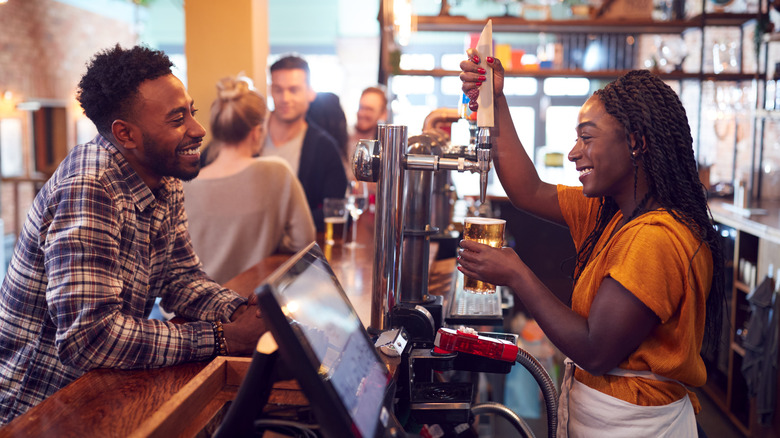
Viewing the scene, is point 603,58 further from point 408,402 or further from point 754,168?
point 408,402

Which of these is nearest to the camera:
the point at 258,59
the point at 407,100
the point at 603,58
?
the point at 258,59

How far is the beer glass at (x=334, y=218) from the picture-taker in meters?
2.70

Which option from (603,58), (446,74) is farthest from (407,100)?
(446,74)

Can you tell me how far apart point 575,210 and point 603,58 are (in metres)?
6.48

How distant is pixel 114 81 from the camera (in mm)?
1431

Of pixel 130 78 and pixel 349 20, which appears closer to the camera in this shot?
pixel 130 78

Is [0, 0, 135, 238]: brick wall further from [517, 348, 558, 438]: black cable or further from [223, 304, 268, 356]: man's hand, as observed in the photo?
[517, 348, 558, 438]: black cable

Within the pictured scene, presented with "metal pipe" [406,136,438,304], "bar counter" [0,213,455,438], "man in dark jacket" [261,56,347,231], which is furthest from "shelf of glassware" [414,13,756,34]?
"bar counter" [0,213,455,438]

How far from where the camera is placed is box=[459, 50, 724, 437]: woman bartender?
43.3 inches

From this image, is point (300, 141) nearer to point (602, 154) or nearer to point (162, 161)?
point (162, 161)

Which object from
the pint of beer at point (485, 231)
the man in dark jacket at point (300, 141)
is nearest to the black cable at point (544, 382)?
the pint of beer at point (485, 231)

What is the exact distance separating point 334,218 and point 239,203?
425 mm

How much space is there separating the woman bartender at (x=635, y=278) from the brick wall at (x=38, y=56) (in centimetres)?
909

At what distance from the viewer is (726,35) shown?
6.38 m
